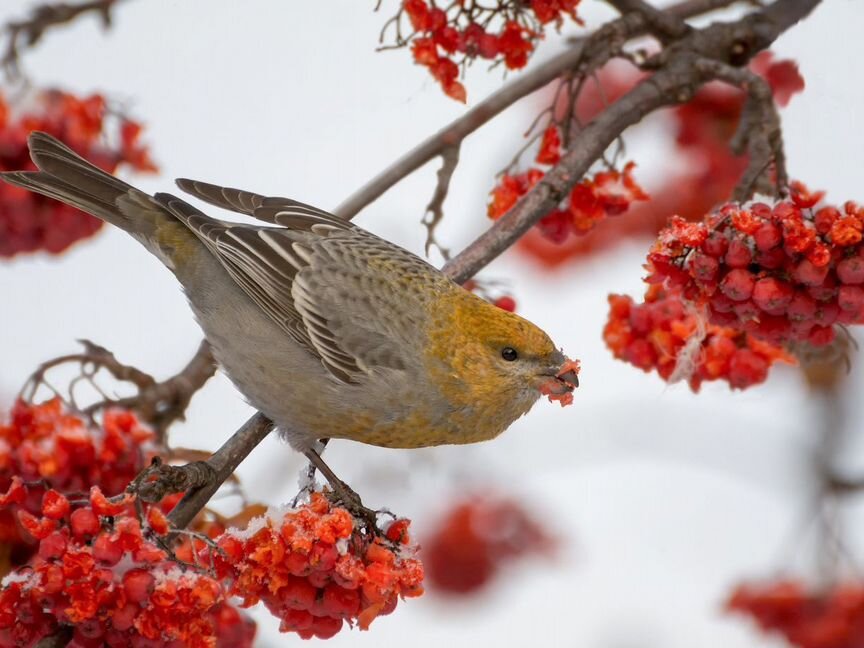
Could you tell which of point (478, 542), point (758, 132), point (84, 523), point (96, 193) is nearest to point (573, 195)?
point (758, 132)

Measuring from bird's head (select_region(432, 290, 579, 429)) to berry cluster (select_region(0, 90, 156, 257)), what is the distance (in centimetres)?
119

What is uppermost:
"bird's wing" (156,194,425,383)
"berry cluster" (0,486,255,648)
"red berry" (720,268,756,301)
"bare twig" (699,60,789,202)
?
"bare twig" (699,60,789,202)

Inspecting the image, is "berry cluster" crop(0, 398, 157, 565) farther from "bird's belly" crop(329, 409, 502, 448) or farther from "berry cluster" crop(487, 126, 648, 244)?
"berry cluster" crop(487, 126, 648, 244)

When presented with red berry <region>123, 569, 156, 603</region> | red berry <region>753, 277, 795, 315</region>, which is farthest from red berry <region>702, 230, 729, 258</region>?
red berry <region>123, 569, 156, 603</region>

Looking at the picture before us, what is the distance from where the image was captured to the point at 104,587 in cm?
211

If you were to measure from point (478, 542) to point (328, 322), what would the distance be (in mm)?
1729

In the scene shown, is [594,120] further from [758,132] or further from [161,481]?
[161,481]

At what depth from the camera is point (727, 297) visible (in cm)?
254

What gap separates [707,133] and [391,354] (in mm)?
1599

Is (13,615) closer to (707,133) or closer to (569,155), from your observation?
(569,155)

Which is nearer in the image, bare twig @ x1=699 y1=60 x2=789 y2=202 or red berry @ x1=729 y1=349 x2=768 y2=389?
bare twig @ x1=699 y1=60 x2=789 y2=202

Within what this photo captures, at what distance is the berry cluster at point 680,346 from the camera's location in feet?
9.70

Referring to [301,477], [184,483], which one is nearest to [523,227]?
[301,477]

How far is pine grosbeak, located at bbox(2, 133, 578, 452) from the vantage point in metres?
3.05
